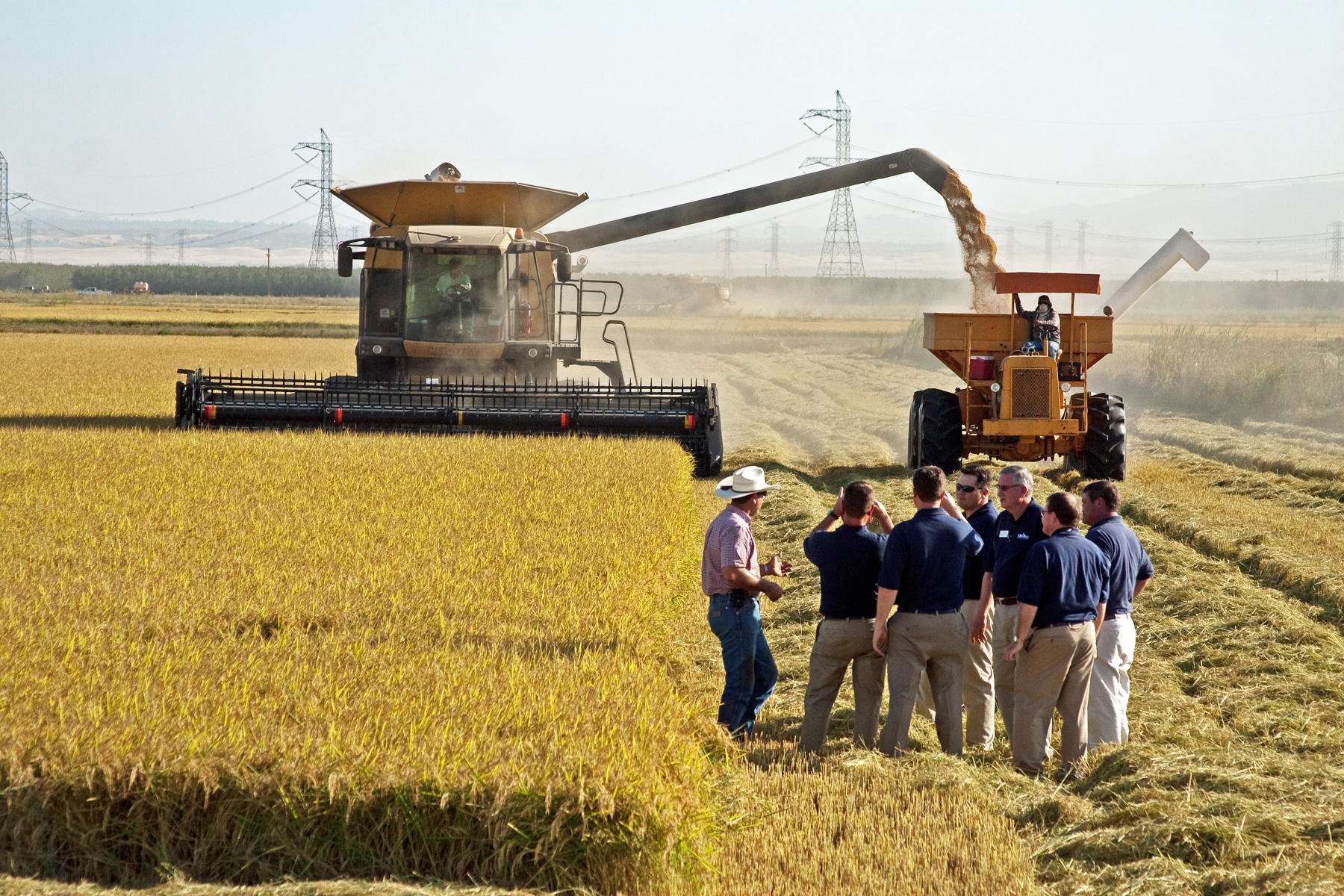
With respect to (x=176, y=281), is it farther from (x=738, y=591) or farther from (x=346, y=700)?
(x=346, y=700)

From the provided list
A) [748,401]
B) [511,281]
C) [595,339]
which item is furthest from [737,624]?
[595,339]

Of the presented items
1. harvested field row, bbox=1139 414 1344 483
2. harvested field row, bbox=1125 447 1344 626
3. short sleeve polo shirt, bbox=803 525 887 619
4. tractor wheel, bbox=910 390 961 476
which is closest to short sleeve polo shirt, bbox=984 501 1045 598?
short sleeve polo shirt, bbox=803 525 887 619

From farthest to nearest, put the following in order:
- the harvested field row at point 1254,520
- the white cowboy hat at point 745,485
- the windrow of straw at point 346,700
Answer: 1. the harvested field row at point 1254,520
2. the white cowboy hat at point 745,485
3. the windrow of straw at point 346,700

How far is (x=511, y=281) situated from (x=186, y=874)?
11293 mm

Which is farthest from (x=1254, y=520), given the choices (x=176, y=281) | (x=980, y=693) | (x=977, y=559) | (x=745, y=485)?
(x=176, y=281)

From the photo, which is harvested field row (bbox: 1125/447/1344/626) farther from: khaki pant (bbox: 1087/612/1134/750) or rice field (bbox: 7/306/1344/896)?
khaki pant (bbox: 1087/612/1134/750)

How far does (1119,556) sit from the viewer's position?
244 inches

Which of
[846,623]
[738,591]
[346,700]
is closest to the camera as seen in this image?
[346,700]

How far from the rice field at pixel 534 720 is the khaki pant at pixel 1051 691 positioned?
0.13m

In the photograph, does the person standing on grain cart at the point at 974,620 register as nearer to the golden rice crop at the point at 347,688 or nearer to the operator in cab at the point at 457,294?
the golden rice crop at the point at 347,688

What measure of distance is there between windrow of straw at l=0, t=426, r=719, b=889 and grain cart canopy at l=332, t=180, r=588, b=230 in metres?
6.71

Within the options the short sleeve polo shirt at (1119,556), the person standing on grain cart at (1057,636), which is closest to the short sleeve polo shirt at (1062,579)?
the person standing on grain cart at (1057,636)

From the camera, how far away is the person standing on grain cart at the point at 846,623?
5.95 metres

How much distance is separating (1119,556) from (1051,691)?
2.51 feet
